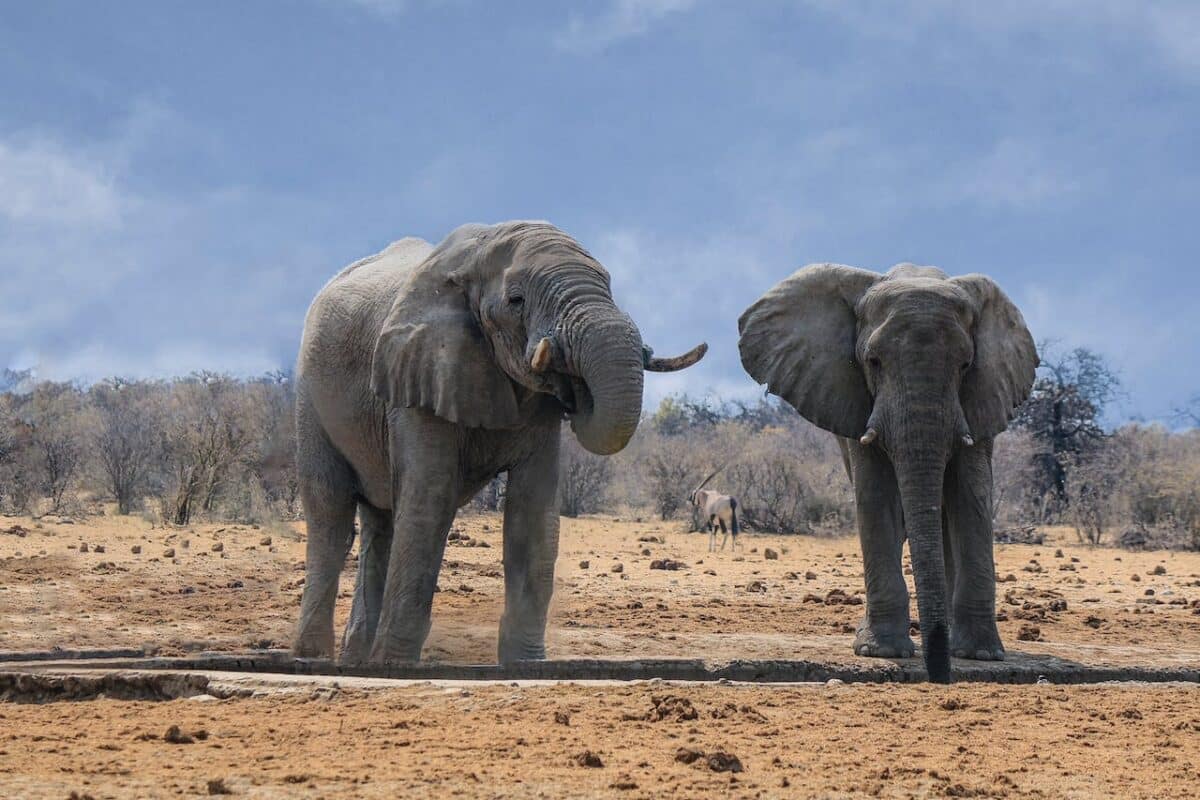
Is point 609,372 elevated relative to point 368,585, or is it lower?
elevated

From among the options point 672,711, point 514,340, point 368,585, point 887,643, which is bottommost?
point 672,711

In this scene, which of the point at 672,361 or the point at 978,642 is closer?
the point at 672,361

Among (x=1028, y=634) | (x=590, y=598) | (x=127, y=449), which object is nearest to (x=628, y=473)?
(x=127, y=449)

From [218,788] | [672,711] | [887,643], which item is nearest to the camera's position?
[218,788]

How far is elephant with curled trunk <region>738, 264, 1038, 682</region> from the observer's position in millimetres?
8727

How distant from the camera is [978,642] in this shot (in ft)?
30.8

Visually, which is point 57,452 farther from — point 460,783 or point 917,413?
point 460,783

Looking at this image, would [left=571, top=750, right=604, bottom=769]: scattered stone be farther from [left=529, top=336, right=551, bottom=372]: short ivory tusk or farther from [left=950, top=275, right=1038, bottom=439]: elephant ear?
[left=950, top=275, right=1038, bottom=439]: elephant ear

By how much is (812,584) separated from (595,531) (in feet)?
27.1

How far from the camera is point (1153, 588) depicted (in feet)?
54.6

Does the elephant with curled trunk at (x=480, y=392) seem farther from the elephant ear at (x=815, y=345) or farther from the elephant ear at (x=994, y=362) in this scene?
the elephant ear at (x=994, y=362)

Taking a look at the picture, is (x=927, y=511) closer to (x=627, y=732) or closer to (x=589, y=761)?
(x=627, y=732)

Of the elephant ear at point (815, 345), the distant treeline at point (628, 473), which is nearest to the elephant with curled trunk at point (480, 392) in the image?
the elephant ear at point (815, 345)

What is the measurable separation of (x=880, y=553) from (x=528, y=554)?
7.49ft
